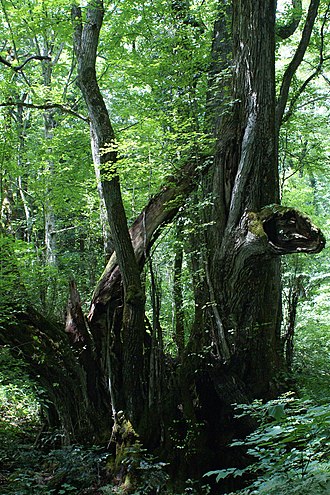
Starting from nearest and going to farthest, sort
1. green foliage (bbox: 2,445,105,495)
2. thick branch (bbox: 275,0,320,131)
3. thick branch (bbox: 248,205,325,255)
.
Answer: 1. thick branch (bbox: 248,205,325,255)
2. green foliage (bbox: 2,445,105,495)
3. thick branch (bbox: 275,0,320,131)

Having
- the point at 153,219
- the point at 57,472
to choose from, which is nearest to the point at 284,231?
the point at 153,219

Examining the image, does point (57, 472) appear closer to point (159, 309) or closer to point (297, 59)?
point (159, 309)

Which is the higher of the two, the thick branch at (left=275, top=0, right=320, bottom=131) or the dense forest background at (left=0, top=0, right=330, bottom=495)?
the thick branch at (left=275, top=0, right=320, bottom=131)

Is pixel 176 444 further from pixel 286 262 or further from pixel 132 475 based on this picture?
pixel 286 262

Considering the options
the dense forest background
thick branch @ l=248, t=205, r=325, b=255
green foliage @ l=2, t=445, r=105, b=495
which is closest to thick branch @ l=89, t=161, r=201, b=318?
the dense forest background

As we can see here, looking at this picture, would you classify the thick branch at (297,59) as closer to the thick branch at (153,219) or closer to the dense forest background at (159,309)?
the dense forest background at (159,309)

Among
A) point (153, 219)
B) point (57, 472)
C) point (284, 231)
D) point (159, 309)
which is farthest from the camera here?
point (153, 219)

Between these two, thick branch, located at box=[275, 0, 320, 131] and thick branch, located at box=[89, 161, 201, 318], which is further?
thick branch, located at box=[275, 0, 320, 131]

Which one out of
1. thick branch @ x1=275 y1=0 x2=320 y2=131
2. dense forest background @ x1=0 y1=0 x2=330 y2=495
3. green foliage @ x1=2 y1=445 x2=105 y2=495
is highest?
thick branch @ x1=275 y1=0 x2=320 y2=131

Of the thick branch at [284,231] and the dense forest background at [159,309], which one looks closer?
the thick branch at [284,231]

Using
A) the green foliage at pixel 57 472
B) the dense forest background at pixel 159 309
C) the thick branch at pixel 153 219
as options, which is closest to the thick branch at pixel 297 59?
the dense forest background at pixel 159 309

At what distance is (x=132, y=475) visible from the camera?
206 inches

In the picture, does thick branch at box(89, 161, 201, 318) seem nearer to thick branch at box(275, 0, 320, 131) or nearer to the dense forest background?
the dense forest background

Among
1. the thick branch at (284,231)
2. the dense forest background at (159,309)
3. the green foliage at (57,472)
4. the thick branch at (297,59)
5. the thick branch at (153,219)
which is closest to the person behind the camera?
the thick branch at (284,231)
